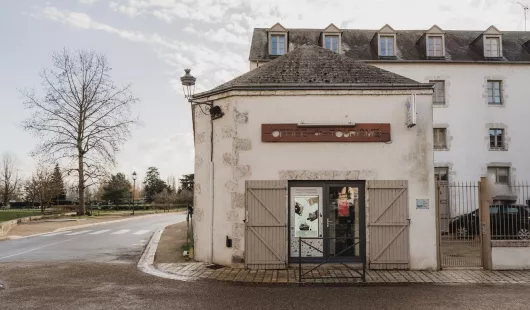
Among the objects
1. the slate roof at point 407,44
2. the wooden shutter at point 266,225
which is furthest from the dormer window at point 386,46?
the wooden shutter at point 266,225

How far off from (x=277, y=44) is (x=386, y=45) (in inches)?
239

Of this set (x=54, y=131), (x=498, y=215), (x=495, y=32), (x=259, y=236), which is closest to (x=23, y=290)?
(x=259, y=236)

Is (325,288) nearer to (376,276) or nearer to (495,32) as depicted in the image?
(376,276)

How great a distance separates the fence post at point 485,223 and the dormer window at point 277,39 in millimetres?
16183

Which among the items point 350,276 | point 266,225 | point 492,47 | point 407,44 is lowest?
point 350,276

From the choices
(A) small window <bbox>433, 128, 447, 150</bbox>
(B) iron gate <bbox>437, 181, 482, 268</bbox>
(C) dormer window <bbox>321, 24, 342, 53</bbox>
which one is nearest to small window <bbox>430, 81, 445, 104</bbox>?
(A) small window <bbox>433, 128, 447, 150</bbox>

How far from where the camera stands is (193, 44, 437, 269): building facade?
10.9m

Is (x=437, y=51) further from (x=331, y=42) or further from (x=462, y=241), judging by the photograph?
(x=462, y=241)

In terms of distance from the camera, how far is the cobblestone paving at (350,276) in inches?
370

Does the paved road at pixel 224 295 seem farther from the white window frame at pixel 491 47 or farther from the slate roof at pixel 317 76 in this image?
the white window frame at pixel 491 47

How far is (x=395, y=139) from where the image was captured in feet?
36.8

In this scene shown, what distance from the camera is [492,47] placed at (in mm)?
24906

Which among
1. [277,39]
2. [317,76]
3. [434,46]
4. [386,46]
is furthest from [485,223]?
[277,39]

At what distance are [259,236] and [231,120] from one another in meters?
3.00
